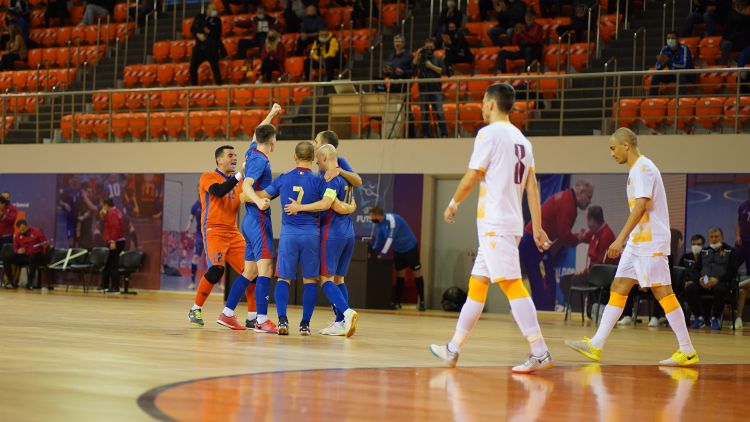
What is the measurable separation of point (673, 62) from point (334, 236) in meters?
9.49

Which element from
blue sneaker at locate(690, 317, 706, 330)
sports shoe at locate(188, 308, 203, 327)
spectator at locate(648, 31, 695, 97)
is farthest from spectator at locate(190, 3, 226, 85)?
sports shoe at locate(188, 308, 203, 327)

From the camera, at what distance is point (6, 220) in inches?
856

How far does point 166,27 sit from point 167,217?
695cm

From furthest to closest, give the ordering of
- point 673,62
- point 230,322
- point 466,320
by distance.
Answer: point 673,62 < point 230,322 < point 466,320

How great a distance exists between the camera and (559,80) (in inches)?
734

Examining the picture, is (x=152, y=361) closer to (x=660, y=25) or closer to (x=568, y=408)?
(x=568, y=408)

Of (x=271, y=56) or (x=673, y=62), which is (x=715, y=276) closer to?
(x=673, y=62)

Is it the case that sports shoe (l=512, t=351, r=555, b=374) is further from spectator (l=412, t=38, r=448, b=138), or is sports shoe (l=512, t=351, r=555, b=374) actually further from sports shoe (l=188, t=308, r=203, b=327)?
spectator (l=412, t=38, r=448, b=138)

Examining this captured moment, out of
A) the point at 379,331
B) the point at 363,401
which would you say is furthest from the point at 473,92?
the point at 363,401

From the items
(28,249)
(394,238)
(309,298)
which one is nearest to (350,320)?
(309,298)

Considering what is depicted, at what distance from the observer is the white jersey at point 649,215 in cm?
831

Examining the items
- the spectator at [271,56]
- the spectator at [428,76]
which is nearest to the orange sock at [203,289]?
the spectator at [428,76]

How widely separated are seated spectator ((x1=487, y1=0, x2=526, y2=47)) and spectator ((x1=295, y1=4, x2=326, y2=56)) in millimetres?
3851

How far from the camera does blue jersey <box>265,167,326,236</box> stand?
9.73 m
